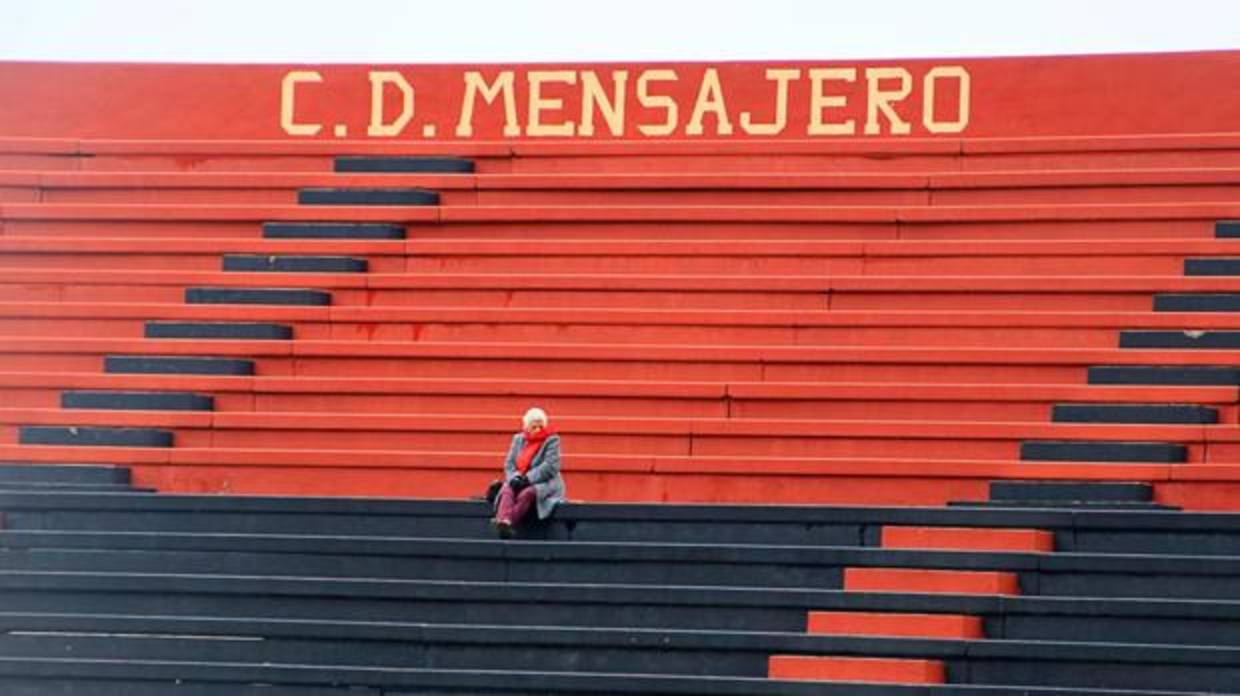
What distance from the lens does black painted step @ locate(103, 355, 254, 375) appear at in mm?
22812

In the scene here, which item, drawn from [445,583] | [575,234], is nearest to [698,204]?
[575,234]

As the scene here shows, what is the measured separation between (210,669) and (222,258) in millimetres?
4681

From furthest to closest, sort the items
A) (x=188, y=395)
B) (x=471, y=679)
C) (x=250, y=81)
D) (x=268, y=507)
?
(x=250, y=81), (x=188, y=395), (x=268, y=507), (x=471, y=679)

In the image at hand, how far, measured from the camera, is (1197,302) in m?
21.5

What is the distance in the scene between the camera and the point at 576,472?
2127cm

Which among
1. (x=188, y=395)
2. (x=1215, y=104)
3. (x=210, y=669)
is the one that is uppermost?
(x=1215, y=104)

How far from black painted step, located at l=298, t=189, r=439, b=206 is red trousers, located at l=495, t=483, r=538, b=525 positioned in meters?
4.62

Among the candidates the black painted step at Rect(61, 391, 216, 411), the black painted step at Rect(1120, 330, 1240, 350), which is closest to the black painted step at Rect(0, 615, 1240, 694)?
the black painted step at Rect(61, 391, 216, 411)

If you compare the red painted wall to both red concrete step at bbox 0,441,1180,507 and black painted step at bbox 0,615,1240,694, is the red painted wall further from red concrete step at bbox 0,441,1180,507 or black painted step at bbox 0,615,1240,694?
black painted step at bbox 0,615,1240,694

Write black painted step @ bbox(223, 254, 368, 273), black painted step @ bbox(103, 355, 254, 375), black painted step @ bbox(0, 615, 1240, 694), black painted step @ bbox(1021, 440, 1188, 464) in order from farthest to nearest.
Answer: black painted step @ bbox(223, 254, 368, 273), black painted step @ bbox(103, 355, 254, 375), black painted step @ bbox(1021, 440, 1188, 464), black painted step @ bbox(0, 615, 1240, 694)

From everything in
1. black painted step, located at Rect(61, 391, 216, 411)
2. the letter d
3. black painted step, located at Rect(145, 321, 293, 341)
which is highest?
the letter d

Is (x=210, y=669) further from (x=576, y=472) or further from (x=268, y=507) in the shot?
(x=576, y=472)

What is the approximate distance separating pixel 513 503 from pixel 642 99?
18.2ft

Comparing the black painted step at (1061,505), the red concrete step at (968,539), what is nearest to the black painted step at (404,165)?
the black painted step at (1061,505)
